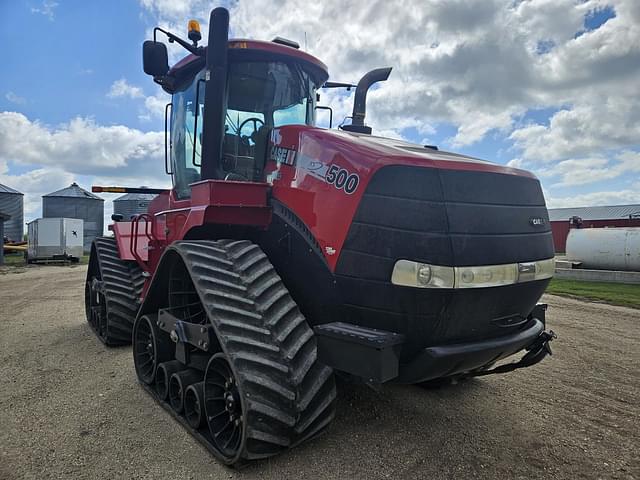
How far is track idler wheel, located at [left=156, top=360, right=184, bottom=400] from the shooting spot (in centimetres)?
367

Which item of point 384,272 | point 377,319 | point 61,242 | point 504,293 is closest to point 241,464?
point 377,319

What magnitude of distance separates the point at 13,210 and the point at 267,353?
34.8 meters

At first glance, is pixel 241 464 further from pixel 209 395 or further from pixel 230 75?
pixel 230 75

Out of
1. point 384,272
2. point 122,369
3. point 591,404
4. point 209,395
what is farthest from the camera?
point 122,369

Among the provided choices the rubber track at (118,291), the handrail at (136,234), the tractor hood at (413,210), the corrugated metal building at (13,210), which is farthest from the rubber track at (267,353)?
the corrugated metal building at (13,210)

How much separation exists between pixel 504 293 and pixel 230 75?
2787mm

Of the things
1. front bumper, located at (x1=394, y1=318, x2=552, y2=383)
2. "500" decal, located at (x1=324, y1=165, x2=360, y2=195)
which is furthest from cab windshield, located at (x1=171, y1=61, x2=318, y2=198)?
front bumper, located at (x1=394, y1=318, x2=552, y2=383)

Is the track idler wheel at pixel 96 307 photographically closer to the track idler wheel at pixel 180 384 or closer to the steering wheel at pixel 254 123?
the track idler wheel at pixel 180 384

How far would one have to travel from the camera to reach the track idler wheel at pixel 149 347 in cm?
392

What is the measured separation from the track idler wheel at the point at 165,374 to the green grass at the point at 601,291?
28.3ft

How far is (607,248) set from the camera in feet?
45.8

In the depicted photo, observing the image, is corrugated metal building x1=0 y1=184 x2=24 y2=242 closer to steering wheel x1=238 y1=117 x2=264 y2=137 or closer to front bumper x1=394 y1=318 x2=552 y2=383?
steering wheel x1=238 y1=117 x2=264 y2=137

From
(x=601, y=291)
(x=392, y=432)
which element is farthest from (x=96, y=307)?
(x=601, y=291)

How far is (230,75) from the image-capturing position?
157 inches
